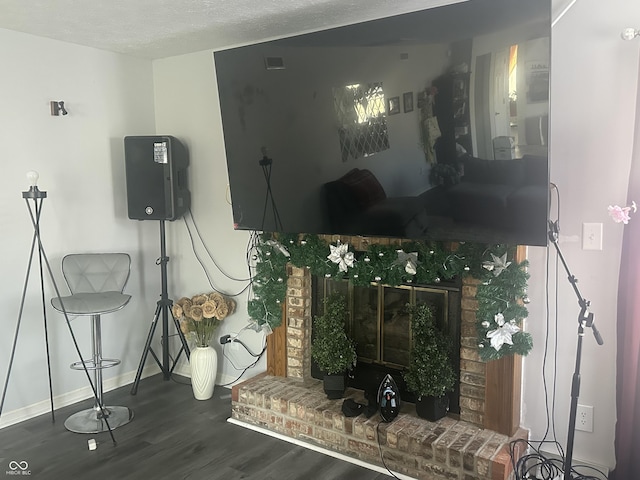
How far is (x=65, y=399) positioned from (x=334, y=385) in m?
1.73

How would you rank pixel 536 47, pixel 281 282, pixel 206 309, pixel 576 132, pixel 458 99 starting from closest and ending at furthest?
pixel 536 47
pixel 458 99
pixel 576 132
pixel 281 282
pixel 206 309

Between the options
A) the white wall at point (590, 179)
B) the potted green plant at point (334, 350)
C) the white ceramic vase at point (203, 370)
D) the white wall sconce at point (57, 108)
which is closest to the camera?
the white wall at point (590, 179)

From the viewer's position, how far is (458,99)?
2.21m

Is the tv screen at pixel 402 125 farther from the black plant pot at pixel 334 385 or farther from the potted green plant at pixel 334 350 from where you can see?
the black plant pot at pixel 334 385

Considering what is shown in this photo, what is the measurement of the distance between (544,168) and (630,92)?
55 centimetres

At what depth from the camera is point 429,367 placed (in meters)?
2.58

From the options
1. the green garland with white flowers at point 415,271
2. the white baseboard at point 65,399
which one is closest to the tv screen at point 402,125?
the green garland with white flowers at point 415,271

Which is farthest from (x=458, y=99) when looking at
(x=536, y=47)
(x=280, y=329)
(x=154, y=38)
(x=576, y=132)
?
(x=154, y=38)

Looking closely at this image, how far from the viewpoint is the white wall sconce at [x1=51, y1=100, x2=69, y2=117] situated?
10.6 ft

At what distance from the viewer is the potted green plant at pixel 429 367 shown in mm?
2588

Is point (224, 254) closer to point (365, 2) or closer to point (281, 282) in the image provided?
point (281, 282)

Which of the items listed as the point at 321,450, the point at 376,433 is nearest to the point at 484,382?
the point at 376,433

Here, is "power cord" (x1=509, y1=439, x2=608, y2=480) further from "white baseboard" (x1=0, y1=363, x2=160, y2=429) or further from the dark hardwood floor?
"white baseboard" (x1=0, y1=363, x2=160, y2=429)

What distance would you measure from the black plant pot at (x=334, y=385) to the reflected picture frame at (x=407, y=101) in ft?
4.69
